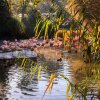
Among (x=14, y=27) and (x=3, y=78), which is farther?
(x=14, y=27)

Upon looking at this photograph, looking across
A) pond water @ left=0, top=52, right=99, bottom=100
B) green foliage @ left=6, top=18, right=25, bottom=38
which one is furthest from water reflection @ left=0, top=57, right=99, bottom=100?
green foliage @ left=6, top=18, right=25, bottom=38

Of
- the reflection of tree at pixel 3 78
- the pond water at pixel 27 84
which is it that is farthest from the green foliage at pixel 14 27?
the pond water at pixel 27 84

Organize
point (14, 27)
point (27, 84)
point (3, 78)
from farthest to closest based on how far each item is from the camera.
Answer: point (14, 27)
point (3, 78)
point (27, 84)

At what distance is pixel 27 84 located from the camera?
998 cm

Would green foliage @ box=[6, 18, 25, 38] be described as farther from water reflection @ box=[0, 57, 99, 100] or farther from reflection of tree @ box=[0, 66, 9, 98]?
water reflection @ box=[0, 57, 99, 100]

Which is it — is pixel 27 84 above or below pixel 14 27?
below

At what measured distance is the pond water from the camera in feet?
27.7

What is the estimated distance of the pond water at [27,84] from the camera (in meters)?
8.44

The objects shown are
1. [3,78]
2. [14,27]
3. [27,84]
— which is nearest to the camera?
[27,84]

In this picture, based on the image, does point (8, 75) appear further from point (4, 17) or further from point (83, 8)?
point (4, 17)

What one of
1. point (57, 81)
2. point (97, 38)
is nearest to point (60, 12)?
point (97, 38)

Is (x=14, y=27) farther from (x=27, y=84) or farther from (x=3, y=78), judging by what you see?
(x=27, y=84)

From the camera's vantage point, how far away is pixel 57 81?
10.1m

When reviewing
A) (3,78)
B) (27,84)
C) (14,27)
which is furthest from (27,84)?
(14,27)
